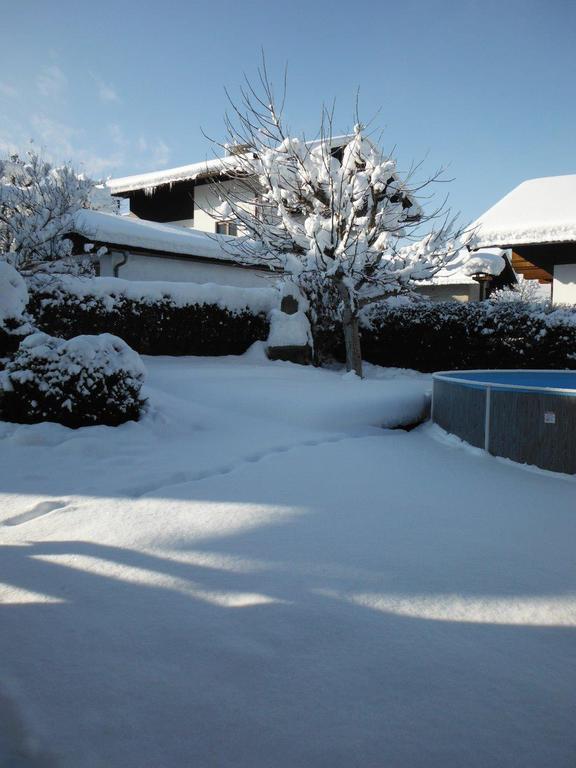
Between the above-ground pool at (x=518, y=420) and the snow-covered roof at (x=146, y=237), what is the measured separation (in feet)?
23.3

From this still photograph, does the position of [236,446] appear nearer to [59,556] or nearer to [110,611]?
[59,556]

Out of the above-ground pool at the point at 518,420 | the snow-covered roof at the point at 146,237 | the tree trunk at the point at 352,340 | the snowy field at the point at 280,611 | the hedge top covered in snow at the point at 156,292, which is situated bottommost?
the snowy field at the point at 280,611

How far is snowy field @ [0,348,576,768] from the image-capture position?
185cm

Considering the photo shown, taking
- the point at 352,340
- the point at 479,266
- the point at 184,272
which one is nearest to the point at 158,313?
the point at 352,340

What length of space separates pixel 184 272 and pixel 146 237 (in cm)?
183

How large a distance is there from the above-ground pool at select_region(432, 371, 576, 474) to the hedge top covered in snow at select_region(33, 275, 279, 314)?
658cm

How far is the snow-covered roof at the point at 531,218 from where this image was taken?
1321 cm

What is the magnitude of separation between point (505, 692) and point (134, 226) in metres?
15.4

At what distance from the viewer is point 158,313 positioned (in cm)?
1159

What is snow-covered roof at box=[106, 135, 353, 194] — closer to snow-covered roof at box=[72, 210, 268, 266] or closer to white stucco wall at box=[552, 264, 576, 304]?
snow-covered roof at box=[72, 210, 268, 266]

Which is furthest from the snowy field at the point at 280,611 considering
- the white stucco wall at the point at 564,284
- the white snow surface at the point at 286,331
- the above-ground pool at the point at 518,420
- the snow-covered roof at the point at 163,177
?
the snow-covered roof at the point at 163,177

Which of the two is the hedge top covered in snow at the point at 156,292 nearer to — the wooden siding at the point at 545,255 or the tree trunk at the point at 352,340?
the tree trunk at the point at 352,340

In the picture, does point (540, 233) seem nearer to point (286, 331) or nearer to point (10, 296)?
point (286, 331)

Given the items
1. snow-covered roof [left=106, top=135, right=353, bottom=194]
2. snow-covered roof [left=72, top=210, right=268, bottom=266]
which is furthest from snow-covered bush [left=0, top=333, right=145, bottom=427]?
snow-covered roof [left=106, top=135, right=353, bottom=194]
